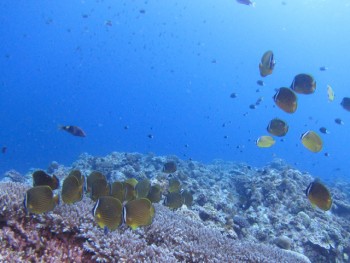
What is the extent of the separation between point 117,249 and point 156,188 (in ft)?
9.79

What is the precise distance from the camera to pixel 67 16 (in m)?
112

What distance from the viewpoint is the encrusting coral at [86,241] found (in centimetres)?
431

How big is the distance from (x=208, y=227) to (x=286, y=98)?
3.38 m

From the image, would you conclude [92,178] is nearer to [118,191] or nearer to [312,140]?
[118,191]

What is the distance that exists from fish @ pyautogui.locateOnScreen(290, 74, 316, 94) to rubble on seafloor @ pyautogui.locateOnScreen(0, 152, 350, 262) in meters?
3.20

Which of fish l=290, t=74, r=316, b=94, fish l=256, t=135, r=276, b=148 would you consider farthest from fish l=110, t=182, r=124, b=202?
fish l=256, t=135, r=276, b=148

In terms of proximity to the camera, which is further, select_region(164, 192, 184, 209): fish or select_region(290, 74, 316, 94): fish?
select_region(164, 192, 184, 209): fish

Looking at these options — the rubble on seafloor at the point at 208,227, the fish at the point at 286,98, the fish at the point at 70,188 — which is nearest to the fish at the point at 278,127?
the fish at the point at 286,98

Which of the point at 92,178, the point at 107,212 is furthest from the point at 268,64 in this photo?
the point at 107,212

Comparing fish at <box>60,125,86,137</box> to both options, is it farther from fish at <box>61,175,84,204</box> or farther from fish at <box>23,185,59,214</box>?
fish at <box>23,185,59,214</box>

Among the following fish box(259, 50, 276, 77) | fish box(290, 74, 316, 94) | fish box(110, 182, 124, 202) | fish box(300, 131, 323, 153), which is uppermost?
fish box(259, 50, 276, 77)

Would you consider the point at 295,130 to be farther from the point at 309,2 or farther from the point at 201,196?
the point at 201,196

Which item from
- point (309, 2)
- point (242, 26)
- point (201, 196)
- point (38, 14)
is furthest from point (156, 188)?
point (242, 26)

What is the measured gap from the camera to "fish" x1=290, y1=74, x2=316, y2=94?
20.4 ft
